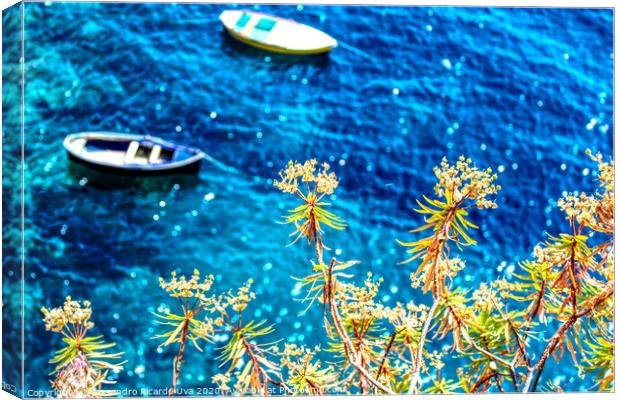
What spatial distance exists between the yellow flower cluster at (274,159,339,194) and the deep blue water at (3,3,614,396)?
0.08 metres

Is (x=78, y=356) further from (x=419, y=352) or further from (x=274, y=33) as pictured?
(x=274, y=33)

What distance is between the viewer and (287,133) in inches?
205

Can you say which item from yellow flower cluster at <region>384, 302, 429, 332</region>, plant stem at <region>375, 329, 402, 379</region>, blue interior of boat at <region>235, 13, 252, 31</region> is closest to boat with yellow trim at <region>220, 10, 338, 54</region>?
blue interior of boat at <region>235, 13, 252, 31</region>

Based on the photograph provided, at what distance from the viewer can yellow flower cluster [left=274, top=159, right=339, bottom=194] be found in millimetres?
4645

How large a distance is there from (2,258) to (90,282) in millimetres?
488

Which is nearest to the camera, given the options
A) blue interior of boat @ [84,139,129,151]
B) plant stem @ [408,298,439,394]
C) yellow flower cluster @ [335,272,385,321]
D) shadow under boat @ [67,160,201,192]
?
plant stem @ [408,298,439,394]

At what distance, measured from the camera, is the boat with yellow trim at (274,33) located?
512 cm

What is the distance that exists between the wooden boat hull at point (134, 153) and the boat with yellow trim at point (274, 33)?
2.38 ft

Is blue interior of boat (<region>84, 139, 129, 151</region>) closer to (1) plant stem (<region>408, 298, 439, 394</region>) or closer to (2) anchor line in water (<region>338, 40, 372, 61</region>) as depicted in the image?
(2) anchor line in water (<region>338, 40, 372, 61</region>)

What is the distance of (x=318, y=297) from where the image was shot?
5160mm

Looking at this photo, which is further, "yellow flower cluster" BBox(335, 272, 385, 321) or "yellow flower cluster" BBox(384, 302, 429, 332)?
"yellow flower cluster" BBox(384, 302, 429, 332)

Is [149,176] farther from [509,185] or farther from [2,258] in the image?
[509,185]

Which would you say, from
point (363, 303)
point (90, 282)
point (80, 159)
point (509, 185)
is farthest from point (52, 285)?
point (509, 185)

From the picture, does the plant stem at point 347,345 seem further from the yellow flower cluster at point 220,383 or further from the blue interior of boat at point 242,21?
the blue interior of boat at point 242,21
